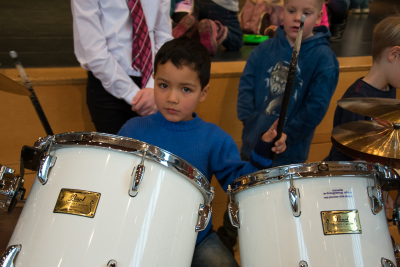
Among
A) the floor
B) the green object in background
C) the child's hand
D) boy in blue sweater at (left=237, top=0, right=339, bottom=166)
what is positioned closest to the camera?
the child's hand

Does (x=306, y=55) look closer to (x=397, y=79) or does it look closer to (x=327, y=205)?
(x=397, y=79)

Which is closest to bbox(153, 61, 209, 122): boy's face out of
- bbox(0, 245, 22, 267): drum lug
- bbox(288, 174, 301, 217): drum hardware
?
bbox(288, 174, 301, 217): drum hardware

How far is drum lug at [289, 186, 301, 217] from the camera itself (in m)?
0.68

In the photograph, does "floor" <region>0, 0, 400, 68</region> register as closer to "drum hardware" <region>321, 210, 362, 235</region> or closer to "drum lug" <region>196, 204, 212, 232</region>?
"drum lug" <region>196, 204, 212, 232</region>

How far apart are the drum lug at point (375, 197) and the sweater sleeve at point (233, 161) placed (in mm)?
270

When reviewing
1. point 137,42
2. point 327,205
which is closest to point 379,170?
point 327,205

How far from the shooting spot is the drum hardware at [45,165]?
67 cm

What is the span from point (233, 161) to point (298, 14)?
0.64 metres

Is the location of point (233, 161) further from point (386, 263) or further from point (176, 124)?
point (386, 263)

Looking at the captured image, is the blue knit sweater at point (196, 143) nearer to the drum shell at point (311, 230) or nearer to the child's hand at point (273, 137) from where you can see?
the child's hand at point (273, 137)

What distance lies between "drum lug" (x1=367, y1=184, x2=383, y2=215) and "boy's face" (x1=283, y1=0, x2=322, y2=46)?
27.1 inches

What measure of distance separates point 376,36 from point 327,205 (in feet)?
2.80

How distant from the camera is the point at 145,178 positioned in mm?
668

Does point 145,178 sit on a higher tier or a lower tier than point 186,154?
lower
